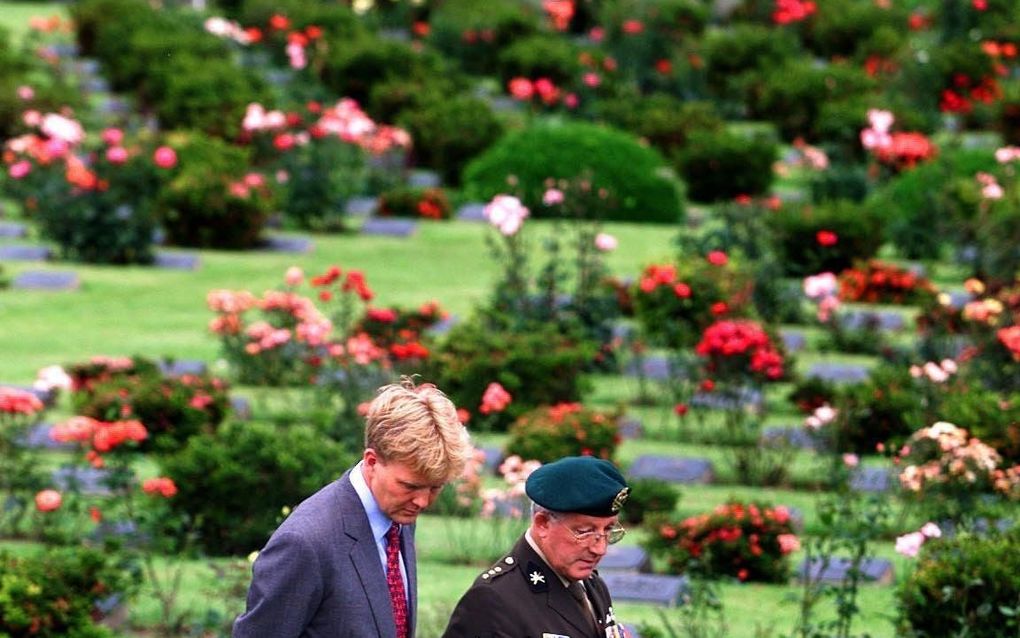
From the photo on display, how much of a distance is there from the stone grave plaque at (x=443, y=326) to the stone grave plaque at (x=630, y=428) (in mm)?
1669

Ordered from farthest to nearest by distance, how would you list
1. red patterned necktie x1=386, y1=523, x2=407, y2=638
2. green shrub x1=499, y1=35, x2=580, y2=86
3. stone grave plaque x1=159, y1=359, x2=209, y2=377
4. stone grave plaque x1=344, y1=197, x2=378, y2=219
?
green shrub x1=499, y1=35, x2=580, y2=86 < stone grave plaque x1=344, y1=197, x2=378, y2=219 < stone grave plaque x1=159, y1=359, x2=209, y2=377 < red patterned necktie x1=386, y1=523, x2=407, y2=638

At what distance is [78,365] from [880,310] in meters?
5.94

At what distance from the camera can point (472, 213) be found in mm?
19688

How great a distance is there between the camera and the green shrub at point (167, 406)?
11.9m

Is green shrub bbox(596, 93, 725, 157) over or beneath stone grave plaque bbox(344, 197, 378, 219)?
over

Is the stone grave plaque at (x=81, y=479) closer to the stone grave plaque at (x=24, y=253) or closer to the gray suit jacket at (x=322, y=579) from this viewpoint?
the gray suit jacket at (x=322, y=579)

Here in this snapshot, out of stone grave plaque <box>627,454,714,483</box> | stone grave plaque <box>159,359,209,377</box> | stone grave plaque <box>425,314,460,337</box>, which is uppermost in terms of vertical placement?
stone grave plaque <box>425,314,460,337</box>

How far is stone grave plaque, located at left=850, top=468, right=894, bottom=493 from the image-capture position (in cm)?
1147

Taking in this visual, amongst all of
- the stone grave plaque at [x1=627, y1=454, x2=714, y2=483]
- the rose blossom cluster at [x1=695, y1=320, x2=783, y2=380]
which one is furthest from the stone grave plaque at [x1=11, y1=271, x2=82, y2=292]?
the stone grave plaque at [x1=627, y1=454, x2=714, y2=483]

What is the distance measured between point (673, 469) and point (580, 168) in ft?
24.3

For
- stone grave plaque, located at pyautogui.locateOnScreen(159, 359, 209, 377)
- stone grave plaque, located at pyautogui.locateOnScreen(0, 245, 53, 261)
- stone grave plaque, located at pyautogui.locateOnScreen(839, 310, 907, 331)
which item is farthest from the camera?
stone grave plaque, located at pyautogui.locateOnScreen(0, 245, 53, 261)

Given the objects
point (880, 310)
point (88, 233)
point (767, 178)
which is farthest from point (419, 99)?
point (880, 310)

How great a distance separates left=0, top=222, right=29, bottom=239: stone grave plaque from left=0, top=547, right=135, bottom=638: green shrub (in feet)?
30.9

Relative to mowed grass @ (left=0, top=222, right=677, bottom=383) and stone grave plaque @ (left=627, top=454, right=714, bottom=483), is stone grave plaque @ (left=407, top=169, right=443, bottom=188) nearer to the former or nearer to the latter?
mowed grass @ (left=0, top=222, right=677, bottom=383)
